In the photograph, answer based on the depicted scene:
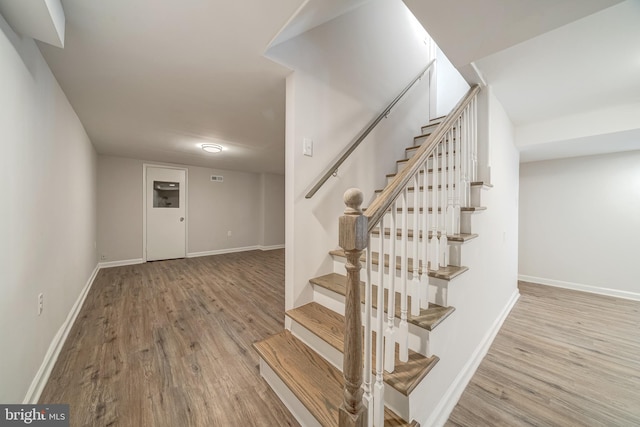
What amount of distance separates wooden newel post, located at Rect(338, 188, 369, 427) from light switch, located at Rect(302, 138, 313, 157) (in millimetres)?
981

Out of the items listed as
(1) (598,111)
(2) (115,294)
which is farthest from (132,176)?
(1) (598,111)

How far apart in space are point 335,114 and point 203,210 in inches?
176

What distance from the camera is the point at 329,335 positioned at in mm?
1325

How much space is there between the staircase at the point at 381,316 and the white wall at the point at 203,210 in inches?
173

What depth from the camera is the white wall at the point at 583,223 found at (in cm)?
302

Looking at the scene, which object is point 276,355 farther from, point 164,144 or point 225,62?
point 164,144

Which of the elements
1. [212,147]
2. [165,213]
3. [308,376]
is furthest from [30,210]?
[165,213]

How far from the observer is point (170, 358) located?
5.47 ft

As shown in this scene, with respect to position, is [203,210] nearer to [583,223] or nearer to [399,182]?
[399,182]

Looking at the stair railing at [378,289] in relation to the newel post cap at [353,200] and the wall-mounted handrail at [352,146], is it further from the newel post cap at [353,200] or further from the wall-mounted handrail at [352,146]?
the wall-mounted handrail at [352,146]

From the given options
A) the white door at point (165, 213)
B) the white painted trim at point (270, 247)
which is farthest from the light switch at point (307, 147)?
the white painted trim at point (270, 247)

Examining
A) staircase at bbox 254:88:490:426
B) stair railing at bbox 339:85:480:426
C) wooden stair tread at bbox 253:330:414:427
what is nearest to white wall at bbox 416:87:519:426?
staircase at bbox 254:88:490:426

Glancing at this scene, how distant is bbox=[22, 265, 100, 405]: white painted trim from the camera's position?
1265 mm

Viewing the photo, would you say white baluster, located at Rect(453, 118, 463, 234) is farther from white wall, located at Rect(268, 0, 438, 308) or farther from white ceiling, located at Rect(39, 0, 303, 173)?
white ceiling, located at Rect(39, 0, 303, 173)
